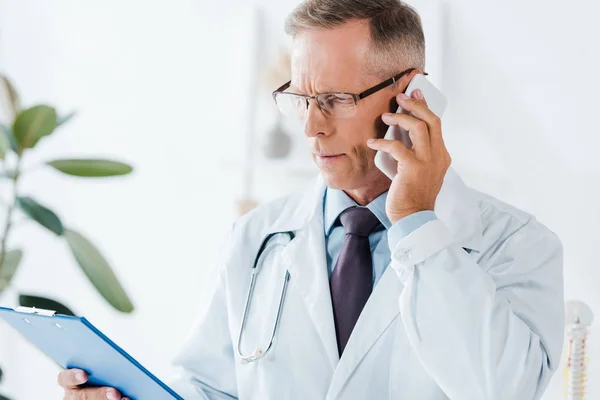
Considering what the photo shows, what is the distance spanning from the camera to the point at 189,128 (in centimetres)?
277

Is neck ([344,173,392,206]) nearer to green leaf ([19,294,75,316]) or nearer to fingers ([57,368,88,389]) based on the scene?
fingers ([57,368,88,389])

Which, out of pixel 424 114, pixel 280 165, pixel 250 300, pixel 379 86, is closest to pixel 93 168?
pixel 280 165

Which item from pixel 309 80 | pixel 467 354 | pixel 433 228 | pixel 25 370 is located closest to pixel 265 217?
pixel 309 80

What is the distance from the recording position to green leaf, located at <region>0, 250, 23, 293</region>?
2.21m

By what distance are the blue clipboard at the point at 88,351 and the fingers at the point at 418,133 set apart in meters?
0.58

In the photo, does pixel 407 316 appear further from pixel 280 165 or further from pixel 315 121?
pixel 280 165

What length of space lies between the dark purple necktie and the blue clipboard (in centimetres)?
35

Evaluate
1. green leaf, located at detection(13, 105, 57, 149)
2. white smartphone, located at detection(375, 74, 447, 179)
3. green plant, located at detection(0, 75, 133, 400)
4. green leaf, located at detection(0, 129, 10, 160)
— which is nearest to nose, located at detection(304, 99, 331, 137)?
white smartphone, located at detection(375, 74, 447, 179)

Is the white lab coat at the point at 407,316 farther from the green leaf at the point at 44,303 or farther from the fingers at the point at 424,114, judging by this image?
the green leaf at the point at 44,303

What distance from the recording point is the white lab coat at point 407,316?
1.22 m

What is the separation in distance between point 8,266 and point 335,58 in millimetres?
1312

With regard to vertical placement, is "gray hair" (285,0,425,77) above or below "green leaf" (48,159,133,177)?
above

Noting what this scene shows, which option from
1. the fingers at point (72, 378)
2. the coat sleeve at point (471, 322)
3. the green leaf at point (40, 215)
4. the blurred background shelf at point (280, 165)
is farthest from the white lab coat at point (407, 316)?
the blurred background shelf at point (280, 165)

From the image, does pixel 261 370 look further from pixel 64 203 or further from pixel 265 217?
pixel 64 203
